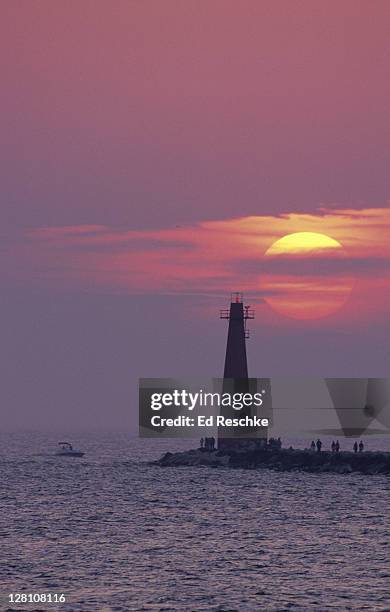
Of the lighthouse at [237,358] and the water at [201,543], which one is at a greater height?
the lighthouse at [237,358]

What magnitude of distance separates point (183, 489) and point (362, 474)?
21551 millimetres

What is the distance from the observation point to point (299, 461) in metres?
108

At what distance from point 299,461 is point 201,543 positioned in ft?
176

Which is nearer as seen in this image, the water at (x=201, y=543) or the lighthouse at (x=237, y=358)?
the water at (x=201, y=543)

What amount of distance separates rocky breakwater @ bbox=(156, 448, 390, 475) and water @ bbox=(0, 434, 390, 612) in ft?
23.8

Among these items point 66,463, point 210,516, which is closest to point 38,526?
point 210,516

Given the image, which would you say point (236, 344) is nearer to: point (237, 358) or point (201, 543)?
point (237, 358)

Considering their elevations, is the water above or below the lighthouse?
below

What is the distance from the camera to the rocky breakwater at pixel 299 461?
102875mm

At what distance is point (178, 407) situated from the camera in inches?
4156

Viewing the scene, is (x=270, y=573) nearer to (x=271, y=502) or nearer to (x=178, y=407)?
(x=271, y=502)

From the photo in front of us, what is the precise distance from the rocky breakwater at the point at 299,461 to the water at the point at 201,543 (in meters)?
7.25

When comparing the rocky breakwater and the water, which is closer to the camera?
the water

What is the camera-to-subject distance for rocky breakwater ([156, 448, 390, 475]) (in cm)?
10288
